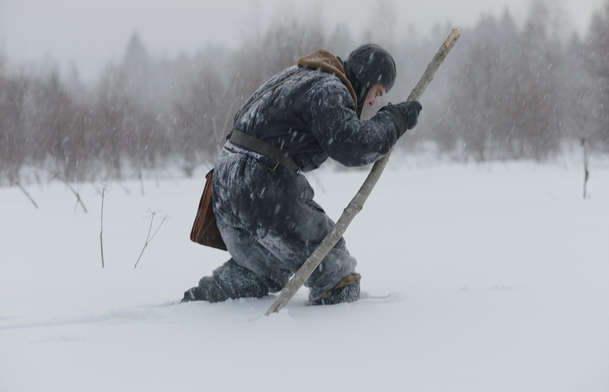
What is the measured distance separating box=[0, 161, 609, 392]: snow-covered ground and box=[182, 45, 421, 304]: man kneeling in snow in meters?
0.17

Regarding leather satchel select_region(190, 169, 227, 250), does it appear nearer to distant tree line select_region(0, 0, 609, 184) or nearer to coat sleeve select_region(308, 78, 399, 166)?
coat sleeve select_region(308, 78, 399, 166)

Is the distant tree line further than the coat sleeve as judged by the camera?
Yes

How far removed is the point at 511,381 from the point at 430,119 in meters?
26.6

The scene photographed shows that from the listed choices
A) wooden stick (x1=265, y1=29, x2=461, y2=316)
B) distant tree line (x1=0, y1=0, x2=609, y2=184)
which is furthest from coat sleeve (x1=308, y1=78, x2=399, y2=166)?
distant tree line (x1=0, y1=0, x2=609, y2=184)

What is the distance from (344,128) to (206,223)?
86 centimetres

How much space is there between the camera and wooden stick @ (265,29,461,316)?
210 centimetres

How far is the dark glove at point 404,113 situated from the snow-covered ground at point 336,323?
28.6 inches

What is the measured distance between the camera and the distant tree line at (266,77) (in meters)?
14.4

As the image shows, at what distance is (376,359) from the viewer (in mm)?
1568

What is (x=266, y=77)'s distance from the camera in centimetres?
1199

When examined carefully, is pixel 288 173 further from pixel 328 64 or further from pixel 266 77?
pixel 266 77

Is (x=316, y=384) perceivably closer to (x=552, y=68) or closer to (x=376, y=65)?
(x=376, y=65)

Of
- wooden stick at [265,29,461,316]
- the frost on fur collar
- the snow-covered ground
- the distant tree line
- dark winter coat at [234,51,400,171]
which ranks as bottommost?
the snow-covered ground

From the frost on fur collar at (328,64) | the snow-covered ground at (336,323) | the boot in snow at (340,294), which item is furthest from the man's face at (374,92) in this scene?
the snow-covered ground at (336,323)
